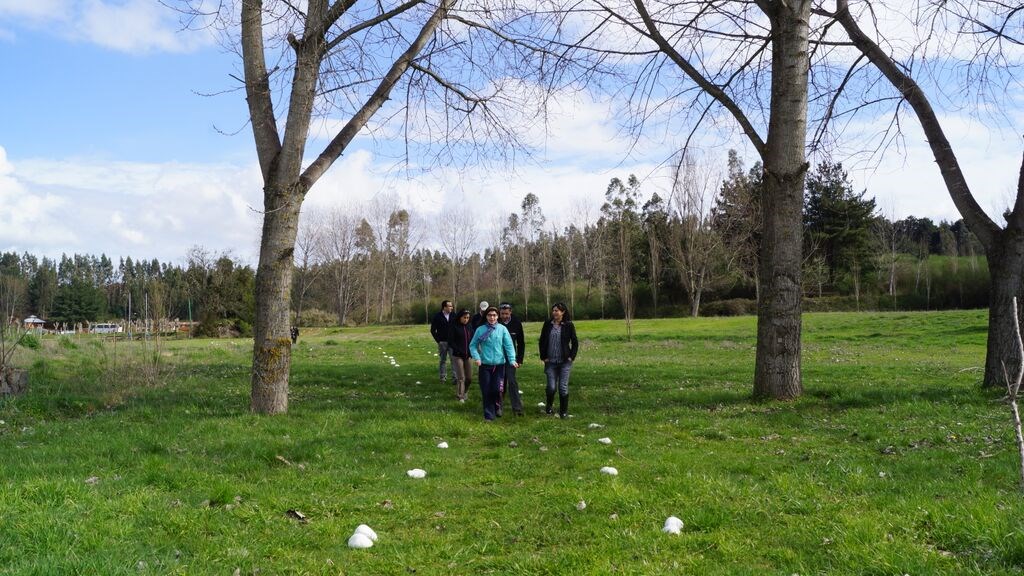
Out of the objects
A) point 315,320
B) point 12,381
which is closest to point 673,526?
point 12,381

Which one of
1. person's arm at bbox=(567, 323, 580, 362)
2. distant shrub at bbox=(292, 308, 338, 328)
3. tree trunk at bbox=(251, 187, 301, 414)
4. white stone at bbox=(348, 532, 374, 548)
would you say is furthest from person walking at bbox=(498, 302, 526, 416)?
distant shrub at bbox=(292, 308, 338, 328)

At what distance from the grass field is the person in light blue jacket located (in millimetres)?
615

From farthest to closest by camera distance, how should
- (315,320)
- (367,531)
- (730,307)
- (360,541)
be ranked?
(315,320)
(730,307)
(367,531)
(360,541)

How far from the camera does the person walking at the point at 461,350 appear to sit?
12.6 meters

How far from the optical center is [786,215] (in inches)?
444

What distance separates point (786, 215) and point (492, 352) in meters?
5.38

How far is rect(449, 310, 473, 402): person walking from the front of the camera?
1260cm

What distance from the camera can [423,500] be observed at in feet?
20.0

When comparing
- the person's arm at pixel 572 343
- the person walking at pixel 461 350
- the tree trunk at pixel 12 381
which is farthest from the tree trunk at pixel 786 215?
the tree trunk at pixel 12 381

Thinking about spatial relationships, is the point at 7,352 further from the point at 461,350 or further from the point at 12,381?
the point at 461,350

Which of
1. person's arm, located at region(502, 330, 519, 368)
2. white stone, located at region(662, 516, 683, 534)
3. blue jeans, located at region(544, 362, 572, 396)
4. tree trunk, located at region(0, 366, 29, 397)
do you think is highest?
person's arm, located at region(502, 330, 519, 368)

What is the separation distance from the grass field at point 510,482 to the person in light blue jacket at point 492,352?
24.2 inches

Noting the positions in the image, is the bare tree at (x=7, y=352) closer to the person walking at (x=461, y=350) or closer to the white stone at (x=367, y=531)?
the person walking at (x=461, y=350)

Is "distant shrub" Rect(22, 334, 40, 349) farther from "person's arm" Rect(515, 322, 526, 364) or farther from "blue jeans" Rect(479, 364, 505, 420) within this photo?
"person's arm" Rect(515, 322, 526, 364)
